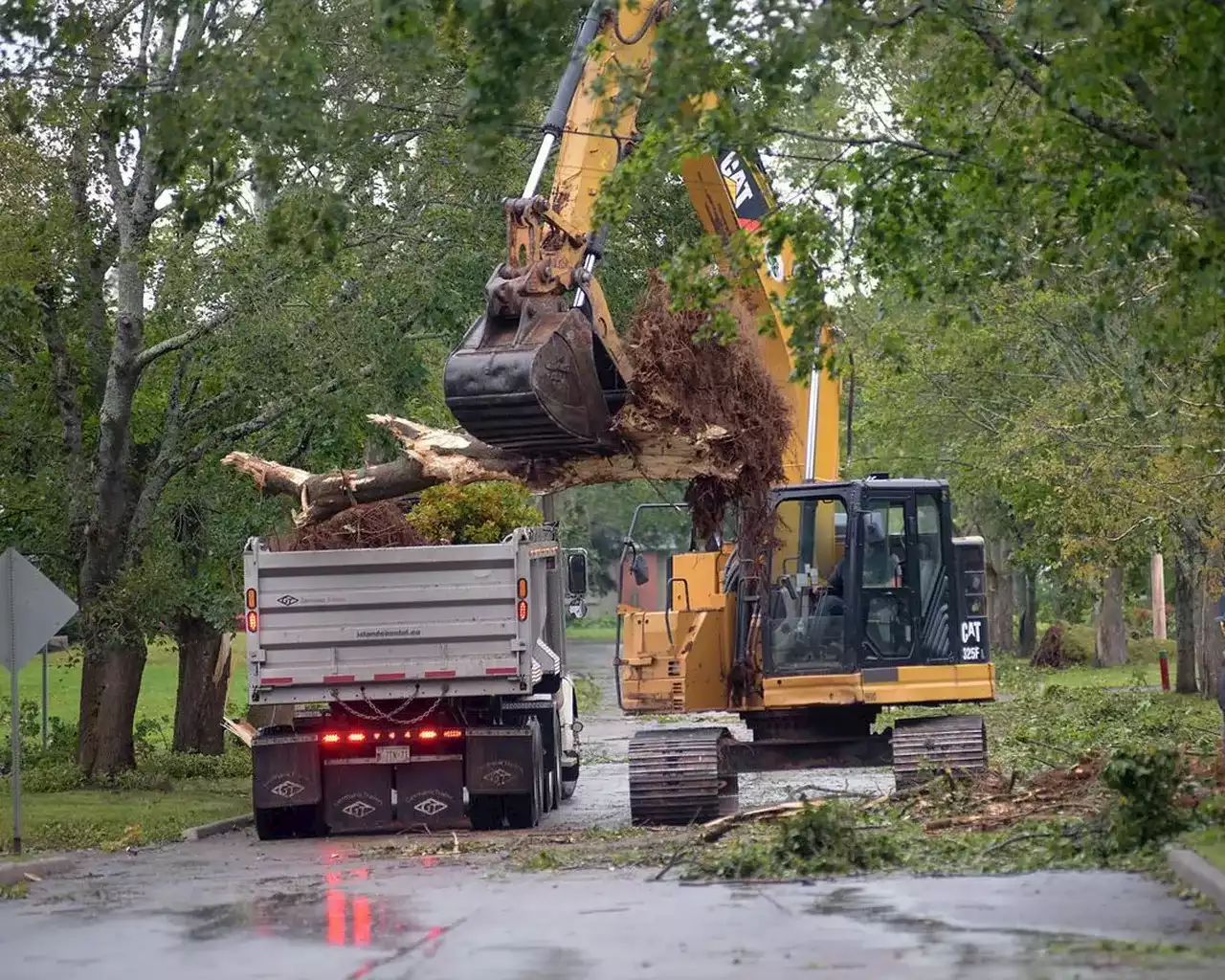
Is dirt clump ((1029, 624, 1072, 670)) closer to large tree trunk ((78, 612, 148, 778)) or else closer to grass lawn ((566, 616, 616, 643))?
large tree trunk ((78, 612, 148, 778))

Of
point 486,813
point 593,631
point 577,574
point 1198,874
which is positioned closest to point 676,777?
point 486,813

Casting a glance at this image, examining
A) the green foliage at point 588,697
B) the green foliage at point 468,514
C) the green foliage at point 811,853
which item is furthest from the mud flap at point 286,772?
the green foliage at point 588,697

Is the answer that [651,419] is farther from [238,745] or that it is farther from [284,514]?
[238,745]

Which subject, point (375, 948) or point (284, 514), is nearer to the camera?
point (375, 948)

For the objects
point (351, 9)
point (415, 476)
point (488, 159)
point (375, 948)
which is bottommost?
point (375, 948)

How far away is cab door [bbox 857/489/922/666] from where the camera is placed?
63.4 feet

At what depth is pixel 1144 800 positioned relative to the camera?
1459cm

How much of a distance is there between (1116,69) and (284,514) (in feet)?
47.5

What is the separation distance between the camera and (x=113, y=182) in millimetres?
24797

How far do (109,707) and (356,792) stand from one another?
23.3ft

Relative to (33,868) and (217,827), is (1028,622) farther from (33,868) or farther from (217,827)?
(33,868)

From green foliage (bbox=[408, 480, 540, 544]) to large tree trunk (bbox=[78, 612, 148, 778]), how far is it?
378 centimetres

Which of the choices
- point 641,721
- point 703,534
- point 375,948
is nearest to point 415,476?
point 703,534

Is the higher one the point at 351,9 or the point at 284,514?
the point at 351,9
